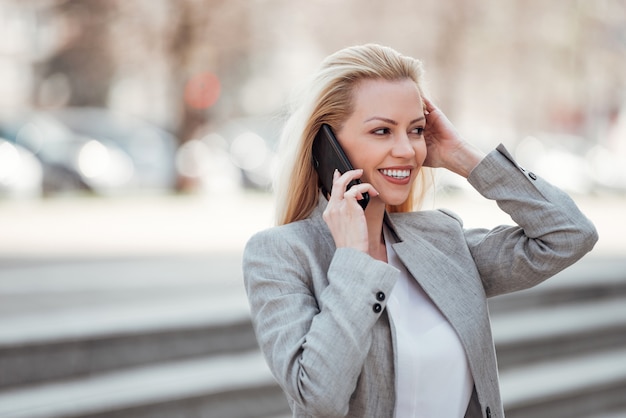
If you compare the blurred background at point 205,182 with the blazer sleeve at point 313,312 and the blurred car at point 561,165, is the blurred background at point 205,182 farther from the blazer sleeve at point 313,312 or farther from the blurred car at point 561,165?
the blazer sleeve at point 313,312

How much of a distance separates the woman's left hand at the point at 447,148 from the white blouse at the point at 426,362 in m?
0.46

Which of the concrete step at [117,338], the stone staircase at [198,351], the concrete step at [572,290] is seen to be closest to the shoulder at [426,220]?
the stone staircase at [198,351]

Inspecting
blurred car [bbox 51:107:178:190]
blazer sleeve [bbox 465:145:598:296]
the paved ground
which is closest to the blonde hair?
blazer sleeve [bbox 465:145:598:296]

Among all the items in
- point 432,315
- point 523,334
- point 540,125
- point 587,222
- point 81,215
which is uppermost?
point 540,125

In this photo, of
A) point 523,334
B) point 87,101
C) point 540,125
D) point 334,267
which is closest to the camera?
point 334,267

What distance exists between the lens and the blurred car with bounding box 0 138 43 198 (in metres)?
17.6

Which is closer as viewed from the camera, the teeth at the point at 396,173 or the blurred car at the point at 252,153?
the teeth at the point at 396,173

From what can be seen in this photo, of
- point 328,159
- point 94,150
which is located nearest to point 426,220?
point 328,159

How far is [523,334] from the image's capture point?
6.24 metres

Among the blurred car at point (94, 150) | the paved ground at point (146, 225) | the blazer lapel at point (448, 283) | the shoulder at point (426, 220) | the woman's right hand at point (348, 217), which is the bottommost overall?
the blazer lapel at point (448, 283)

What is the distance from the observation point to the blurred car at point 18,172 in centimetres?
1759

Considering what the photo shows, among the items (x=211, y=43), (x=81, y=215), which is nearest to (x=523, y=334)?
(x=81, y=215)

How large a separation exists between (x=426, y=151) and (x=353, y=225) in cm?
42

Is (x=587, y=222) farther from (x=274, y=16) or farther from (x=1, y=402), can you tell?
(x=274, y=16)
